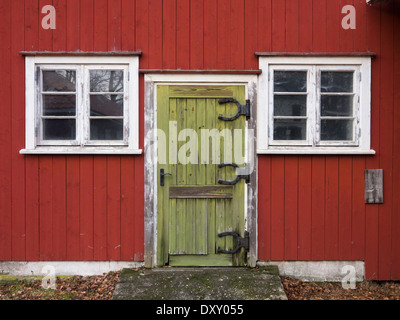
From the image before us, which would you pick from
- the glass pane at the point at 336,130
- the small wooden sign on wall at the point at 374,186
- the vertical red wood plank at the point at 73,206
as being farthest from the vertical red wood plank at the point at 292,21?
the vertical red wood plank at the point at 73,206

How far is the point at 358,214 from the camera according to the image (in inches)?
174

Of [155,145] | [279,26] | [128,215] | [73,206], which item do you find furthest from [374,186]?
[73,206]

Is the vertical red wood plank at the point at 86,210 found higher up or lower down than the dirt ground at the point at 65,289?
higher up

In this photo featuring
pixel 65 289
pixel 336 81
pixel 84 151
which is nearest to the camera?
pixel 65 289

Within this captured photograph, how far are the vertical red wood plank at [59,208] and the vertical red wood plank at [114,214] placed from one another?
553mm

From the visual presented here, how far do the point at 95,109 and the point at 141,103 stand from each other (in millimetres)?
591

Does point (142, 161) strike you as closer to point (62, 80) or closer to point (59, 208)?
point (59, 208)

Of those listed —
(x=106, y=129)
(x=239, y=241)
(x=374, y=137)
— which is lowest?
(x=239, y=241)

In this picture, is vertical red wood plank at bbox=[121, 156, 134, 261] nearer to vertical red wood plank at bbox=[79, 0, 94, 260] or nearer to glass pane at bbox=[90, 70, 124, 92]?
vertical red wood plank at bbox=[79, 0, 94, 260]

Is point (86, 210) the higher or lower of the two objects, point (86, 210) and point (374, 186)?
the lower

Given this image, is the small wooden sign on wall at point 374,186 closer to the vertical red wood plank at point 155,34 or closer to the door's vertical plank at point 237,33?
the door's vertical plank at point 237,33

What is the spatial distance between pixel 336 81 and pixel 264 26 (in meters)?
1.15

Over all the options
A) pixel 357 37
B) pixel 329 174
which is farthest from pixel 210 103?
pixel 357 37

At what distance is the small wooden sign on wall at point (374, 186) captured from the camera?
4.39 meters
